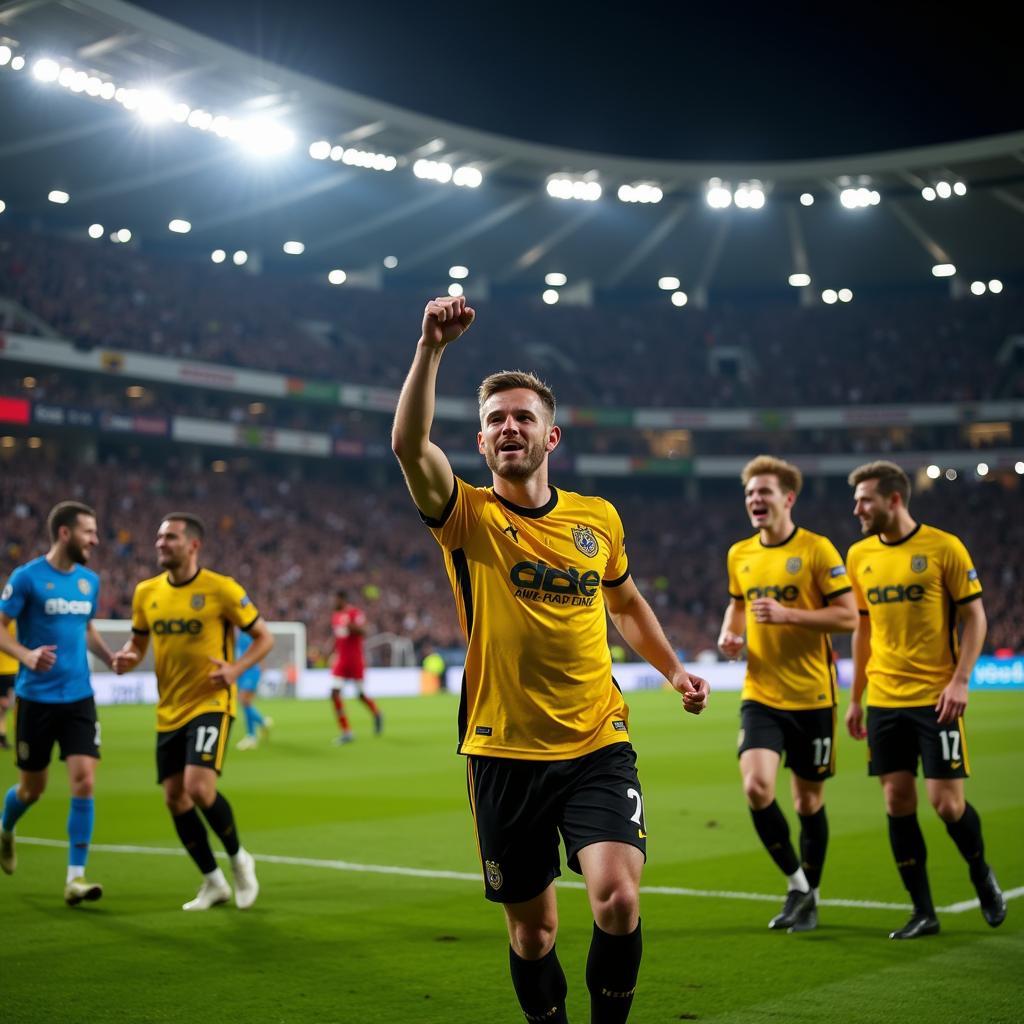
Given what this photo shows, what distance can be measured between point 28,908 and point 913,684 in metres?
5.49

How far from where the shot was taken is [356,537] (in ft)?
164

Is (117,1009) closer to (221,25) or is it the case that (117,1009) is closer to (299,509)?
(221,25)

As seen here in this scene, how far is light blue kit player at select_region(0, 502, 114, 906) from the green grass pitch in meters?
0.57

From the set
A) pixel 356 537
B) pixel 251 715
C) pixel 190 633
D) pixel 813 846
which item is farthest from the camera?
pixel 356 537

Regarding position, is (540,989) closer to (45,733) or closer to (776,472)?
(776,472)

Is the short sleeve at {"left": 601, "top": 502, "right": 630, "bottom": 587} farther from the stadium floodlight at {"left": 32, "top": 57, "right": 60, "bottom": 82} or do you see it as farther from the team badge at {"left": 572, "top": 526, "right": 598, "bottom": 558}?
the stadium floodlight at {"left": 32, "top": 57, "right": 60, "bottom": 82}

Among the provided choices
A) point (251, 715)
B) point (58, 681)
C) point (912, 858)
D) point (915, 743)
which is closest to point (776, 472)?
point (915, 743)

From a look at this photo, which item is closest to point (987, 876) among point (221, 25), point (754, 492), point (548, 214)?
point (754, 492)

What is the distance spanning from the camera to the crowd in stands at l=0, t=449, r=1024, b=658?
135ft

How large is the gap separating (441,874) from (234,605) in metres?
2.54

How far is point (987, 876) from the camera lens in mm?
7273

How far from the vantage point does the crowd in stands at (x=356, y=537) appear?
4109cm

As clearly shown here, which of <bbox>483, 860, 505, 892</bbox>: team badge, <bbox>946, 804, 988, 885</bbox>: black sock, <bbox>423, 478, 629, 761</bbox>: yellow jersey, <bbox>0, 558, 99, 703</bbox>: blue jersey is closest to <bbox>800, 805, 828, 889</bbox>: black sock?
<bbox>946, 804, 988, 885</bbox>: black sock

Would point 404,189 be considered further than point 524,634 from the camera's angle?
Yes
